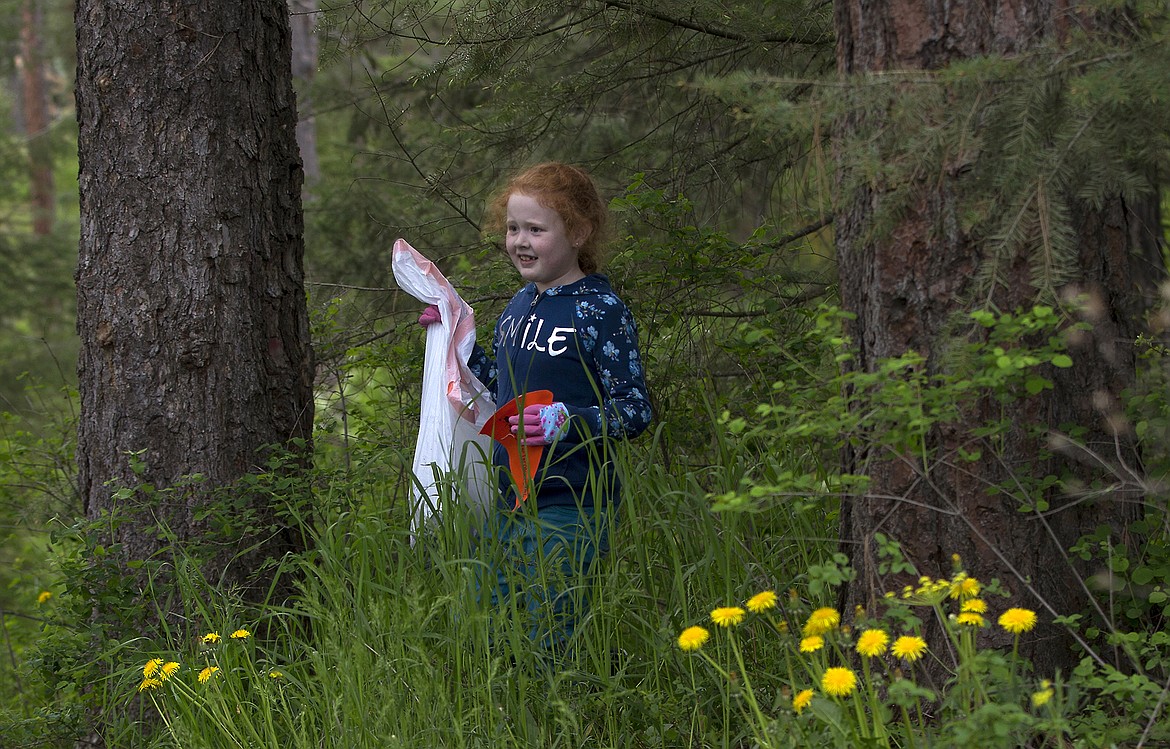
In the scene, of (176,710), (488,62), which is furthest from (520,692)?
(488,62)

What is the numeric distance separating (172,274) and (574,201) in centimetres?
139

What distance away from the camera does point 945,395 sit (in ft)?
8.00

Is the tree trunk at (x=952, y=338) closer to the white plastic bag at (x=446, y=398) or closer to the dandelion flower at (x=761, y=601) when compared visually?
the dandelion flower at (x=761, y=601)

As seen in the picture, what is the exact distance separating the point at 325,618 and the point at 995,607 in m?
1.79

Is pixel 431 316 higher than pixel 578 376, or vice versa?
pixel 431 316

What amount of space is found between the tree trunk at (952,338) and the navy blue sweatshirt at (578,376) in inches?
32.6

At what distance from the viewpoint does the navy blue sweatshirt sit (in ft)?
11.3

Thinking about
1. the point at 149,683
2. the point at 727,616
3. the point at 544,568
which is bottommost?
the point at 149,683

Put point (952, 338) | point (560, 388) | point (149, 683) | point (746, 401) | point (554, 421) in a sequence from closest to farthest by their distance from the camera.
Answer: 1. point (952, 338)
2. point (149, 683)
3. point (554, 421)
4. point (560, 388)
5. point (746, 401)

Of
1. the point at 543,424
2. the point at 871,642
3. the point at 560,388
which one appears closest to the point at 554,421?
the point at 543,424

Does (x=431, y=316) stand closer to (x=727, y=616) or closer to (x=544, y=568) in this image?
(x=544, y=568)

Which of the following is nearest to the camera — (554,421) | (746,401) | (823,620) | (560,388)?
(823,620)

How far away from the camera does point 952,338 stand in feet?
8.54

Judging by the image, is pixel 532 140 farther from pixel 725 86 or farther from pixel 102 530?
pixel 725 86
